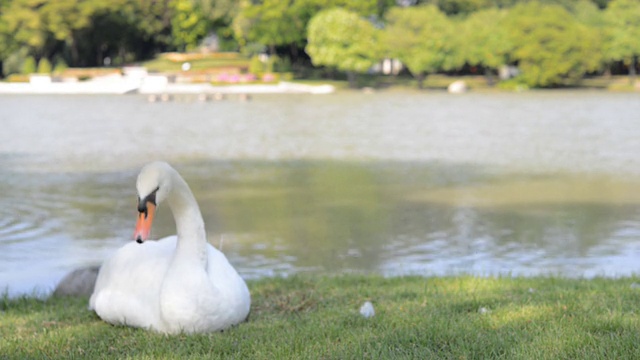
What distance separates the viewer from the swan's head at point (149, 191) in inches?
161

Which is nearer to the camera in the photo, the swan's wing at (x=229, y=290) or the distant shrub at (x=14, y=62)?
the swan's wing at (x=229, y=290)

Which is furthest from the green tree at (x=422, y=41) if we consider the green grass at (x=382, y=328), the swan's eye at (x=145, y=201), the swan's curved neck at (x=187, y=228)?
the swan's eye at (x=145, y=201)

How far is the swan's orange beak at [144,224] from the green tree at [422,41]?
54.8m

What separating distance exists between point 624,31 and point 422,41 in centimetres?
1301

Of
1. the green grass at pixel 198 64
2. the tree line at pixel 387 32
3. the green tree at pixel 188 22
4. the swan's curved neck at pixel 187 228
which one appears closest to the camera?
the swan's curved neck at pixel 187 228

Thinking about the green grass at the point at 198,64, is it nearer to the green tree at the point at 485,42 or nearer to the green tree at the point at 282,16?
the green tree at the point at 282,16

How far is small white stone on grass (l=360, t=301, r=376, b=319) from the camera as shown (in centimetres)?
509

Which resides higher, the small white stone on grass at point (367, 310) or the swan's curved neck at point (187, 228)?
the swan's curved neck at point (187, 228)

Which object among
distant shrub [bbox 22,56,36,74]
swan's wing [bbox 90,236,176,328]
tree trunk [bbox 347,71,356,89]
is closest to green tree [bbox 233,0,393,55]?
tree trunk [bbox 347,71,356,89]

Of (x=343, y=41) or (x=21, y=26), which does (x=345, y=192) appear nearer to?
(x=343, y=41)

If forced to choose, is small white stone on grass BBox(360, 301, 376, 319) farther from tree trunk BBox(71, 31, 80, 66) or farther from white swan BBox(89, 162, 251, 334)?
tree trunk BBox(71, 31, 80, 66)

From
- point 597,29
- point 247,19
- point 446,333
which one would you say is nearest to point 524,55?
point 597,29

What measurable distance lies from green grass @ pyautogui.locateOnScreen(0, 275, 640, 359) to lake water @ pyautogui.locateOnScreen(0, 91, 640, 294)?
1.83m

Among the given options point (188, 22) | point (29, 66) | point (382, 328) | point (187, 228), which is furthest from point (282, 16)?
point (382, 328)
